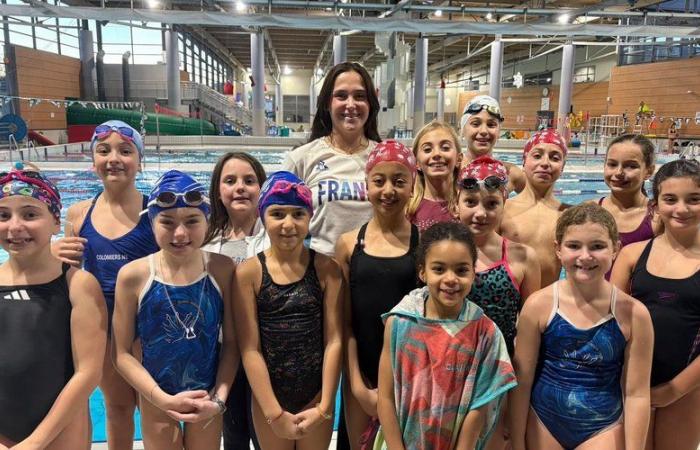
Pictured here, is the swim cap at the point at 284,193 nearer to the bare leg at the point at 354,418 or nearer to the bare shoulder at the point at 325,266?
the bare shoulder at the point at 325,266

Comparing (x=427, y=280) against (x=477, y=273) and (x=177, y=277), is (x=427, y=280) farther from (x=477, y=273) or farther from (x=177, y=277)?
→ (x=177, y=277)

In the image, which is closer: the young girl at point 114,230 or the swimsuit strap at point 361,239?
the swimsuit strap at point 361,239

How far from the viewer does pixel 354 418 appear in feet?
7.11

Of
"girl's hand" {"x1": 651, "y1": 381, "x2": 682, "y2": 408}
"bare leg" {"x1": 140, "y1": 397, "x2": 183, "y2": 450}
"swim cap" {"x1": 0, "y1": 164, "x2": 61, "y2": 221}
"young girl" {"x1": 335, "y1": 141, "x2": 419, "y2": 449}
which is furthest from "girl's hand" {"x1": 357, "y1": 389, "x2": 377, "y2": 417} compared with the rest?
"swim cap" {"x1": 0, "y1": 164, "x2": 61, "y2": 221}

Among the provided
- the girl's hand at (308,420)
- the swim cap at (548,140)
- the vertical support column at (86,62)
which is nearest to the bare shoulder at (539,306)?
the girl's hand at (308,420)

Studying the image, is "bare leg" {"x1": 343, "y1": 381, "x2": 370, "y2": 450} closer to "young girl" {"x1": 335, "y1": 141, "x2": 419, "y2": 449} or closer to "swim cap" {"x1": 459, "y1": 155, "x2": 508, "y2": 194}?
"young girl" {"x1": 335, "y1": 141, "x2": 419, "y2": 449}

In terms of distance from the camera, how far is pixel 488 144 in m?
3.03

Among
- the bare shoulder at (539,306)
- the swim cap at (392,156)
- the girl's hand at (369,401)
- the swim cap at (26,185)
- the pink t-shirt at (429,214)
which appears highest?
the swim cap at (392,156)

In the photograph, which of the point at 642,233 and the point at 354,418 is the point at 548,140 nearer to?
the point at 642,233

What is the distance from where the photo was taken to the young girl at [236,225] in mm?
2296

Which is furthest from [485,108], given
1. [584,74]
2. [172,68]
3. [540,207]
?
[584,74]

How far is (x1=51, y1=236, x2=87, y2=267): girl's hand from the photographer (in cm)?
206

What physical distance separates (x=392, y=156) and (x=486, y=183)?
416 mm

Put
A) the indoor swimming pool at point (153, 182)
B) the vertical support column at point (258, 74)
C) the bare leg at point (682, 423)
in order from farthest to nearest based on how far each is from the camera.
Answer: the vertical support column at point (258, 74), the indoor swimming pool at point (153, 182), the bare leg at point (682, 423)
